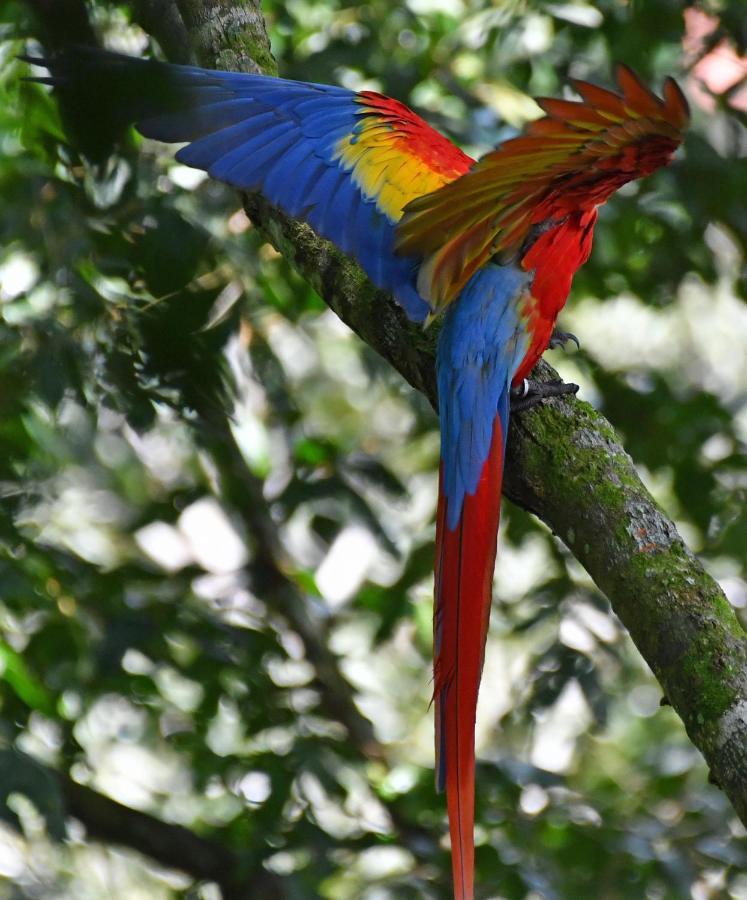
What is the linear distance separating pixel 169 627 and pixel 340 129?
973mm

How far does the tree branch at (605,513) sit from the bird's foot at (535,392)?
2cm

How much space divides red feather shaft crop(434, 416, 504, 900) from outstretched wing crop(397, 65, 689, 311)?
0.82 feet

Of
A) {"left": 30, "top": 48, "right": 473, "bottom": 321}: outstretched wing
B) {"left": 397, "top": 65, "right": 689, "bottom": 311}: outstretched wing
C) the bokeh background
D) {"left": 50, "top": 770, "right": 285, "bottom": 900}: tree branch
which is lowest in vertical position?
{"left": 50, "top": 770, "right": 285, "bottom": 900}: tree branch

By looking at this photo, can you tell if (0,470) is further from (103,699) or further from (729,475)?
(729,475)

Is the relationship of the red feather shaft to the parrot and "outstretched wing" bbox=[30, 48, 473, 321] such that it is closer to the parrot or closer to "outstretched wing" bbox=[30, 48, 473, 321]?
the parrot

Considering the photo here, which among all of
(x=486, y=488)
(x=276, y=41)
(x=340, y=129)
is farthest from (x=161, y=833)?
(x=276, y=41)

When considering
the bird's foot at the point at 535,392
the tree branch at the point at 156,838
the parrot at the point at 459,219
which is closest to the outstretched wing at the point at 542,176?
the parrot at the point at 459,219

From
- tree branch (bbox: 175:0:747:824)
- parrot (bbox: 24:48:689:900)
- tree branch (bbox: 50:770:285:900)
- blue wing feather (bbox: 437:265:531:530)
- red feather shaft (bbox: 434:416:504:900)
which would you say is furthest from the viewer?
tree branch (bbox: 50:770:285:900)

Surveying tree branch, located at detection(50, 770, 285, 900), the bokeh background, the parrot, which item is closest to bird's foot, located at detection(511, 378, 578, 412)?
the parrot

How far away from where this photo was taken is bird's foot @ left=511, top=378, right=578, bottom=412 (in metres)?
1.60

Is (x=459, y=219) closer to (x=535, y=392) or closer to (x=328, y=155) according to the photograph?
(x=535, y=392)

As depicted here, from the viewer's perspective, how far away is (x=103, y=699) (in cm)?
229

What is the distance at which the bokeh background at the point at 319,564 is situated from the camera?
78.5 inches

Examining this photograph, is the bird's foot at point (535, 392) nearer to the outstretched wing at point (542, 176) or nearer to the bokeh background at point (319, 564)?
the outstretched wing at point (542, 176)
